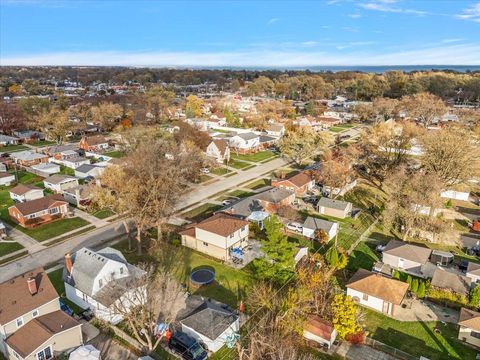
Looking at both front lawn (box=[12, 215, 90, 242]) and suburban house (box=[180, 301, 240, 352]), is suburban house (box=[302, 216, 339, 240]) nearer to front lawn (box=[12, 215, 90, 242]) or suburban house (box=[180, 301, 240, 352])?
A: suburban house (box=[180, 301, 240, 352])

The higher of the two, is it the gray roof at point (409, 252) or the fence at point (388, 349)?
the gray roof at point (409, 252)

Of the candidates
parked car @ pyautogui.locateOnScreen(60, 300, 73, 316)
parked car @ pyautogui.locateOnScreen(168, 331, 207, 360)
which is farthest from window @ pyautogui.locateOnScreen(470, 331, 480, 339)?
parked car @ pyautogui.locateOnScreen(60, 300, 73, 316)

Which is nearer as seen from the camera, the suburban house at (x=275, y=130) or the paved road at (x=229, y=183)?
the paved road at (x=229, y=183)

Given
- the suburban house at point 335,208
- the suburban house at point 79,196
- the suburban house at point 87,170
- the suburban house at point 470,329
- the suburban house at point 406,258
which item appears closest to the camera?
the suburban house at point 470,329

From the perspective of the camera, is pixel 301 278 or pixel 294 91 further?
pixel 294 91

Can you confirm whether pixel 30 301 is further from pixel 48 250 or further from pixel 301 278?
pixel 301 278

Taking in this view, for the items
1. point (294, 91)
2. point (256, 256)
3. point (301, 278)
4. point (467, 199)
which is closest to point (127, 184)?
point (256, 256)

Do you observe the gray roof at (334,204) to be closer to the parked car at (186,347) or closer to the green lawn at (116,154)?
the parked car at (186,347)

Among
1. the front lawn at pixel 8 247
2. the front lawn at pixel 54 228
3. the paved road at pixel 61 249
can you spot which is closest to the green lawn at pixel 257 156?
the paved road at pixel 61 249
